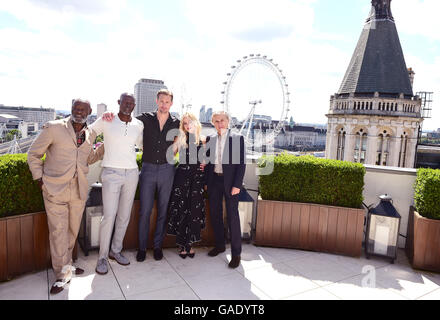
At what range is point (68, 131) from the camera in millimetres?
3451

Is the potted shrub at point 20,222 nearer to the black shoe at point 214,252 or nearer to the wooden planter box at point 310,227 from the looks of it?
the black shoe at point 214,252

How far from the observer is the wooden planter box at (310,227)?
4.73 meters

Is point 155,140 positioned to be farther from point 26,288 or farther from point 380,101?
point 380,101

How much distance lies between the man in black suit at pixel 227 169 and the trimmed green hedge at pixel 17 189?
2.00 metres

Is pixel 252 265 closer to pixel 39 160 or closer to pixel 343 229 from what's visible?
pixel 343 229

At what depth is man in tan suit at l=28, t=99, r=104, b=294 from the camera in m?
3.39

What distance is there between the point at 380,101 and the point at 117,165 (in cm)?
5477

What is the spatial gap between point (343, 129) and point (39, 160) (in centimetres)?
5681

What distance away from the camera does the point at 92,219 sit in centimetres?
432

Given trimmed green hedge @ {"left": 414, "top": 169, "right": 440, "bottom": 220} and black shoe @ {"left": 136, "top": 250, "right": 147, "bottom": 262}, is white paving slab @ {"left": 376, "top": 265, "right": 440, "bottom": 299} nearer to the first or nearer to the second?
trimmed green hedge @ {"left": 414, "top": 169, "right": 440, "bottom": 220}

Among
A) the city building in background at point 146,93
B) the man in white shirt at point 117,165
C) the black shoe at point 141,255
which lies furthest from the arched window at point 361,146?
the man in white shirt at point 117,165
